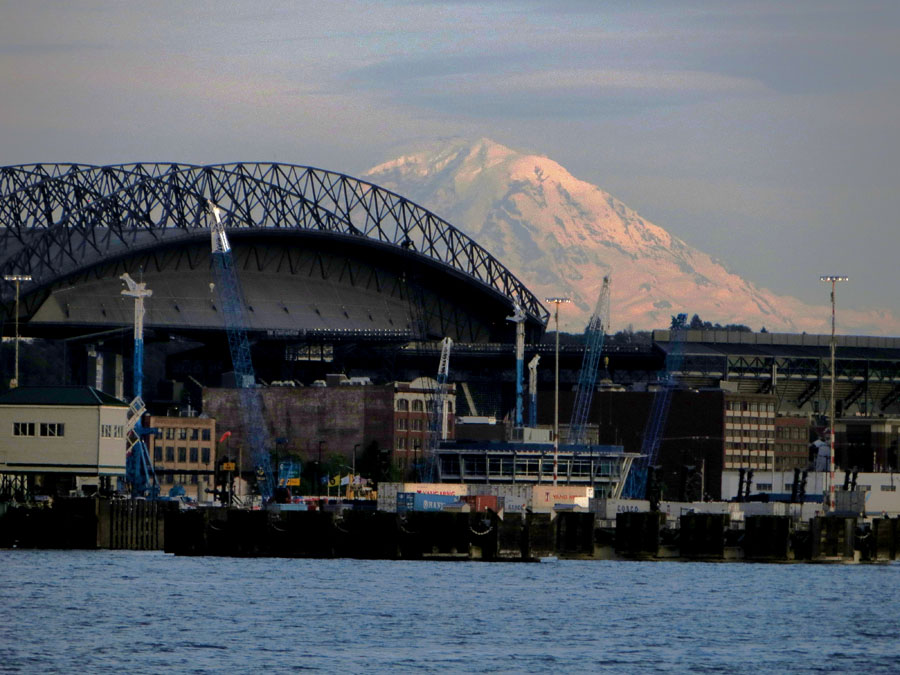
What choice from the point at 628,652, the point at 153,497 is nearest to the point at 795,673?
the point at 628,652

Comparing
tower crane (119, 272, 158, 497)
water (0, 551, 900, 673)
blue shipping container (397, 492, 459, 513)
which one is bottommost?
water (0, 551, 900, 673)

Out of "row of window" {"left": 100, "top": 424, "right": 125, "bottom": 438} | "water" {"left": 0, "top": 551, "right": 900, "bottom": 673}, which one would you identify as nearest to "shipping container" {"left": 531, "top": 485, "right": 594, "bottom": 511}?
"row of window" {"left": 100, "top": 424, "right": 125, "bottom": 438}

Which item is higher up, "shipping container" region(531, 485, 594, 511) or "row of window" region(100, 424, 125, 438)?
"row of window" region(100, 424, 125, 438)

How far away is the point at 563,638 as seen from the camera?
283ft

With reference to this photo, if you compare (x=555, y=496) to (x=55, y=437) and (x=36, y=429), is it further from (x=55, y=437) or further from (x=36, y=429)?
(x=36, y=429)

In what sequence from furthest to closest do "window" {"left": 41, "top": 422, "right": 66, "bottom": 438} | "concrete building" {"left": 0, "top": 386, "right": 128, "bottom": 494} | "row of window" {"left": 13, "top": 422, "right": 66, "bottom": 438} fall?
"window" {"left": 41, "top": 422, "right": 66, "bottom": 438} → "concrete building" {"left": 0, "top": 386, "right": 128, "bottom": 494} → "row of window" {"left": 13, "top": 422, "right": 66, "bottom": 438}

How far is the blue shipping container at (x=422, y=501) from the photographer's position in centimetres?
15325

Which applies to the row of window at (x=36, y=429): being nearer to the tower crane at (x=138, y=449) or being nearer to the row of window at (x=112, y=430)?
the row of window at (x=112, y=430)

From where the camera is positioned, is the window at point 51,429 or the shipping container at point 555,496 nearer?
the window at point 51,429

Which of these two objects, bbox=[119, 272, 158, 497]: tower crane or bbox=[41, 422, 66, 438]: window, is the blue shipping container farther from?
bbox=[41, 422, 66, 438]: window

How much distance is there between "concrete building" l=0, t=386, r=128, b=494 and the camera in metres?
139

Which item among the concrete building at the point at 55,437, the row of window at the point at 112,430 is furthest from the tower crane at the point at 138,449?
the concrete building at the point at 55,437

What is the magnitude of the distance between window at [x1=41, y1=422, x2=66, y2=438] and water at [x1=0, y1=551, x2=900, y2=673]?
52.4 ft

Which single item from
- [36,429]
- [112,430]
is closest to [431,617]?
[36,429]
